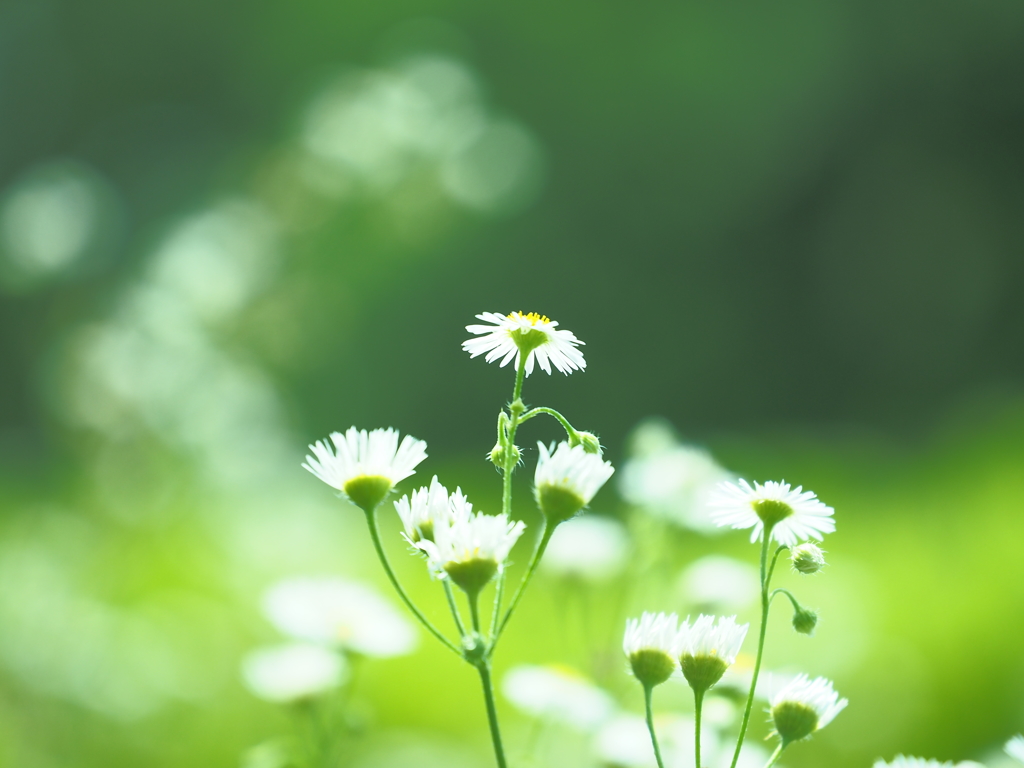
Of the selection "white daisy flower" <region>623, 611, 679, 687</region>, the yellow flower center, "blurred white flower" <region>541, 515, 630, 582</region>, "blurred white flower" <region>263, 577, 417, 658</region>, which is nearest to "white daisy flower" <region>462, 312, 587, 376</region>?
the yellow flower center

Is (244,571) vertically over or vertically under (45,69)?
under

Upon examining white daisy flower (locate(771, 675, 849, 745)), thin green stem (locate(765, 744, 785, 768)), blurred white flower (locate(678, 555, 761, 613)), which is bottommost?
thin green stem (locate(765, 744, 785, 768))

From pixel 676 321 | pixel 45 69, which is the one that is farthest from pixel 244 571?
pixel 45 69

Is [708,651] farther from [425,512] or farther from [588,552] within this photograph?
[588,552]

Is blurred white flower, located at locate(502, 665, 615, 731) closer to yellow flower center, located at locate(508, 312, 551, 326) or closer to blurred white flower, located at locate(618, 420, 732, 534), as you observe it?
blurred white flower, located at locate(618, 420, 732, 534)

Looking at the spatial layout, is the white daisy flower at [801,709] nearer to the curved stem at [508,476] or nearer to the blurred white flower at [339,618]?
the curved stem at [508,476]

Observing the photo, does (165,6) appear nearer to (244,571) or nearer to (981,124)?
(981,124)

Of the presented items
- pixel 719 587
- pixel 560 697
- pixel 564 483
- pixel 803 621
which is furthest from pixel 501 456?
pixel 719 587
